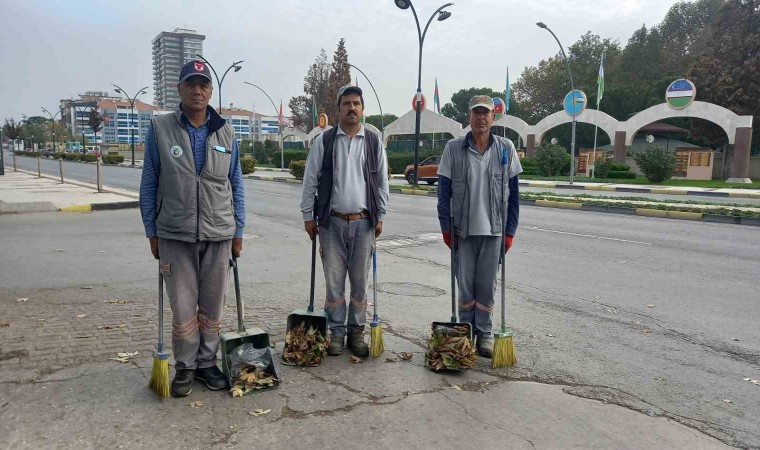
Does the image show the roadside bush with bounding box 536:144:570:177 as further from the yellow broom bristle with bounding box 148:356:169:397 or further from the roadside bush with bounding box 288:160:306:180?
the yellow broom bristle with bounding box 148:356:169:397

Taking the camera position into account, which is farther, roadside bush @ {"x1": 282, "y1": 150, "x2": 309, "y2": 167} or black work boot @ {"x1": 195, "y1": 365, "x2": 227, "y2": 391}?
roadside bush @ {"x1": 282, "y1": 150, "x2": 309, "y2": 167}

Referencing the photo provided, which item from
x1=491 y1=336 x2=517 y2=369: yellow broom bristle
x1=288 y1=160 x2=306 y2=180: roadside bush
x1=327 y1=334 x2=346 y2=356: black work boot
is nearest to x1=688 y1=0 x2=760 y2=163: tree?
x1=288 y1=160 x2=306 y2=180: roadside bush

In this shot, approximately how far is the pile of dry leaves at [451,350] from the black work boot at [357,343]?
49 cm

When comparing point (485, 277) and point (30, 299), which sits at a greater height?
point (485, 277)

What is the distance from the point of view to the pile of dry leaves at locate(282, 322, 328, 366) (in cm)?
407

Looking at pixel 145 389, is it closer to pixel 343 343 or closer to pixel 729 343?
pixel 343 343

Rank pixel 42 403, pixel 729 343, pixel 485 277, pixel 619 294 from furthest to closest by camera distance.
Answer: pixel 619 294
pixel 729 343
pixel 485 277
pixel 42 403

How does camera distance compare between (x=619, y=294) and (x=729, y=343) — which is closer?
(x=729, y=343)

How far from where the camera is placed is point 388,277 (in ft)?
23.6

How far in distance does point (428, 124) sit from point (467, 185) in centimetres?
3949

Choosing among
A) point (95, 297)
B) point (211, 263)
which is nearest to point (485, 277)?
point (211, 263)

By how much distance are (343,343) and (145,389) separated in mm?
1469

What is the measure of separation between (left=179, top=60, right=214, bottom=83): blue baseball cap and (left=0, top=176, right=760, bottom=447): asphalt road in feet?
8.79

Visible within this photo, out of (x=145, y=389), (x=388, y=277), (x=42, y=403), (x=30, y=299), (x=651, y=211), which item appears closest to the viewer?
(x=42, y=403)
